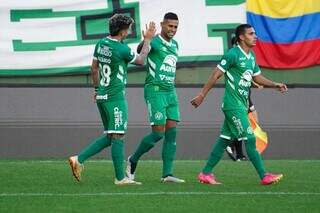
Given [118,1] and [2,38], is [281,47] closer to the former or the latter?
[118,1]

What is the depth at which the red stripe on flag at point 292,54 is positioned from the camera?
18672 mm

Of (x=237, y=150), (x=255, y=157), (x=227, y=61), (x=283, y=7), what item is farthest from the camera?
(x=283, y=7)

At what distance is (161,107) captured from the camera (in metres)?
12.0

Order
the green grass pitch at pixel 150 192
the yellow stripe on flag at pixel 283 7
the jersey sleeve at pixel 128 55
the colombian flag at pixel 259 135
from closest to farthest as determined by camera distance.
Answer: the green grass pitch at pixel 150 192 < the jersey sleeve at pixel 128 55 < the colombian flag at pixel 259 135 < the yellow stripe on flag at pixel 283 7

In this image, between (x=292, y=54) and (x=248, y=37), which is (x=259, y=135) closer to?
(x=292, y=54)

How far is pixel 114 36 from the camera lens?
1156cm

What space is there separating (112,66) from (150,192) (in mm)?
1752

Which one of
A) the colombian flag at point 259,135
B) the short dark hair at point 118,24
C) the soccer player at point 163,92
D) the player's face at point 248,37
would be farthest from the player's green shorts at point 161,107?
the colombian flag at point 259,135

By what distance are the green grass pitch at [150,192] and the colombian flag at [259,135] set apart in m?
2.36

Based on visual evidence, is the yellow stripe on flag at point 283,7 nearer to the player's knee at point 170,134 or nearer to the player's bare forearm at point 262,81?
the player's bare forearm at point 262,81

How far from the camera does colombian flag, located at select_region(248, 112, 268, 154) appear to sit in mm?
16844

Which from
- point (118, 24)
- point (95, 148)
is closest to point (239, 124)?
point (95, 148)

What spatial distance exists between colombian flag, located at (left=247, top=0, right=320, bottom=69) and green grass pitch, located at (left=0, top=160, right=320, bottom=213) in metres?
4.52

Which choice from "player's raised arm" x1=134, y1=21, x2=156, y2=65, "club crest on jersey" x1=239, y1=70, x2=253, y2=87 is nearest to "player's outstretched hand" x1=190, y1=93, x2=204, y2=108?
"club crest on jersey" x1=239, y1=70, x2=253, y2=87
